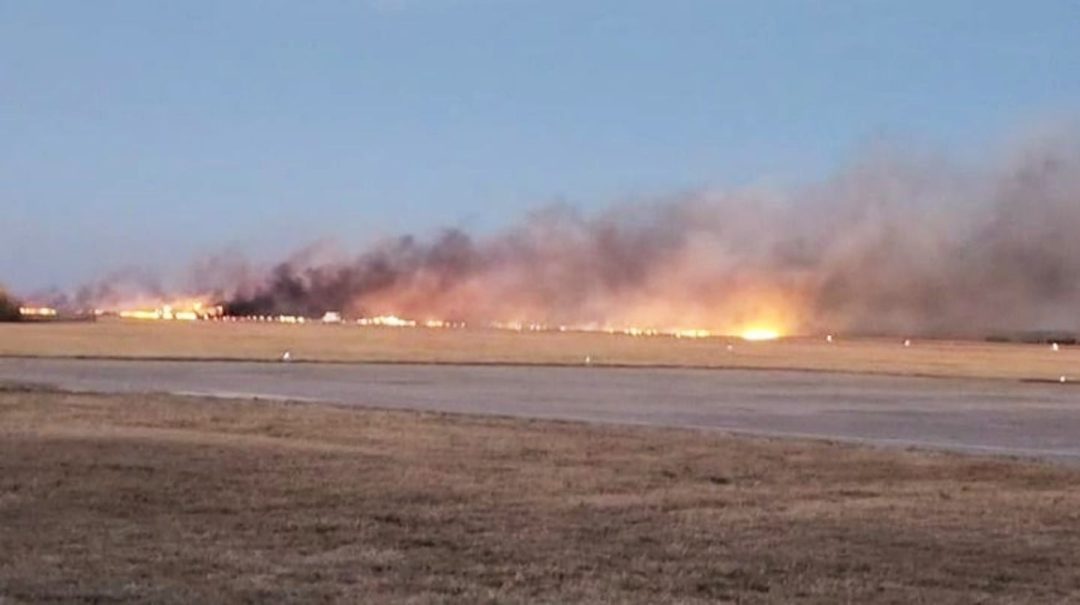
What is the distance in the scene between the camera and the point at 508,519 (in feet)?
60.9

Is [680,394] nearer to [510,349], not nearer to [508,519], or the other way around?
[508,519]

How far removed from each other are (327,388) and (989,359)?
43.3 metres

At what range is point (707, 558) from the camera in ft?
52.1

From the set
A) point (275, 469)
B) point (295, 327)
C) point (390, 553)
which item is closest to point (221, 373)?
point (275, 469)

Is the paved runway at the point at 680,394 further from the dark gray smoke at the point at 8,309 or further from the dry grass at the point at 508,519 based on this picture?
the dark gray smoke at the point at 8,309

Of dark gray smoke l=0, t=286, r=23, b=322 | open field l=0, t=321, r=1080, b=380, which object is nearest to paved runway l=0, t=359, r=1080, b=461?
open field l=0, t=321, r=1080, b=380

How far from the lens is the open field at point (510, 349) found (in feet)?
233

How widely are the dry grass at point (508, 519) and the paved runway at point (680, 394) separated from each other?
670 cm

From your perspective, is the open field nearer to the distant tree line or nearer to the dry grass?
the distant tree line

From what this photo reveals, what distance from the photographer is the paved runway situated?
36.3 m

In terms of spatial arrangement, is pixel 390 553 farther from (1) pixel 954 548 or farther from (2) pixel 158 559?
(1) pixel 954 548

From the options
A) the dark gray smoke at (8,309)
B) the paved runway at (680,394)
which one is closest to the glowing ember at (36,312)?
the dark gray smoke at (8,309)

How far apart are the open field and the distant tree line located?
7.34 meters

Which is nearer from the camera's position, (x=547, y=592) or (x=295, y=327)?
(x=547, y=592)
